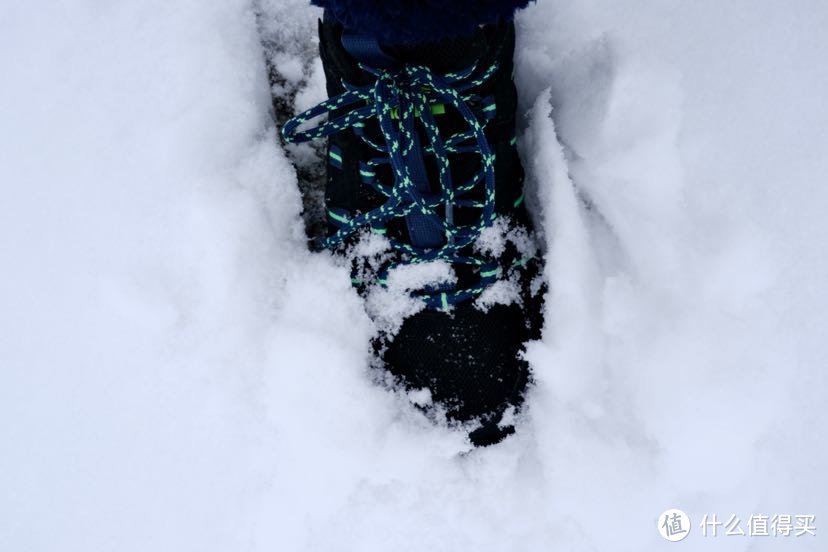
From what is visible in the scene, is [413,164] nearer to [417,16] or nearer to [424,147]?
[424,147]

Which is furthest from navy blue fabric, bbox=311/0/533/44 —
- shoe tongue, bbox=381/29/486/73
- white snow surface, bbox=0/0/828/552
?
white snow surface, bbox=0/0/828/552

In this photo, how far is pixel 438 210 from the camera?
0.80 m

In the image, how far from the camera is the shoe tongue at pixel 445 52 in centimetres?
69

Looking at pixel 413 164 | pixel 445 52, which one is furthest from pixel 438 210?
pixel 445 52

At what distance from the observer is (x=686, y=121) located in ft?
2.89

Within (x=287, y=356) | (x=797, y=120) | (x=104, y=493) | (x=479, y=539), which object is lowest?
(x=104, y=493)

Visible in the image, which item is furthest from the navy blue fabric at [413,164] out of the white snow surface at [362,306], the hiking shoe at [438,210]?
the white snow surface at [362,306]

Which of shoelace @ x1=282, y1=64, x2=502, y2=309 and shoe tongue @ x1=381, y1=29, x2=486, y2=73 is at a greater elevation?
shoe tongue @ x1=381, y1=29, x2=486, y2=73

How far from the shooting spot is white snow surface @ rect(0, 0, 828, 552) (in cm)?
87

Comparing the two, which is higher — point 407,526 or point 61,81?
point 61,81

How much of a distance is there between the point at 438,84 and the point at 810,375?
2.32 feet

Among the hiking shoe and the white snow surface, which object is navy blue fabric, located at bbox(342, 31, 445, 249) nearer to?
the hiking shoe

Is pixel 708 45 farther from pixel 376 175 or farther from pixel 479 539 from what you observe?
pixel 479 539

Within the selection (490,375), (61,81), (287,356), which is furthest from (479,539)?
(61,81)
